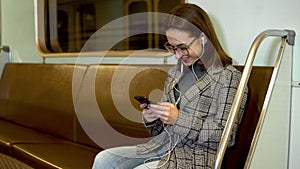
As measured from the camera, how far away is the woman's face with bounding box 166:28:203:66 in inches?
63.7

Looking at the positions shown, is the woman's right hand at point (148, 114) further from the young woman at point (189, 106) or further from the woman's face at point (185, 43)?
the woman's face at point (185, 43)

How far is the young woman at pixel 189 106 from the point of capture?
1.54 m

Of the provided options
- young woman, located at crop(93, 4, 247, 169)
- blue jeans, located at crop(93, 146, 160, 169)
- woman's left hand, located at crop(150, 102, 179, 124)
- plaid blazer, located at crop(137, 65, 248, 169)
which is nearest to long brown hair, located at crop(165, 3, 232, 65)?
young woman, located at crop(93, 4, 247, 169)

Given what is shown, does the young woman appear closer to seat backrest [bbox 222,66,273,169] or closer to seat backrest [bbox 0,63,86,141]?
seat backrest [bbox 222,66,273,169]

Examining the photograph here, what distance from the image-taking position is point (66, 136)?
2824 millimetres

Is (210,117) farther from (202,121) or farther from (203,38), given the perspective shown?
(203,38)

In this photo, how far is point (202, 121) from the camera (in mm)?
1546

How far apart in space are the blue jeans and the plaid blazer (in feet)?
0.38

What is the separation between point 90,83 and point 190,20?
126cm

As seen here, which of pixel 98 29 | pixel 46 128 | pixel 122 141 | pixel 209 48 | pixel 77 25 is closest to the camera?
pixel 209 48

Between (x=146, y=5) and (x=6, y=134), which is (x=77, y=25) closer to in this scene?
(x=146, y=5)

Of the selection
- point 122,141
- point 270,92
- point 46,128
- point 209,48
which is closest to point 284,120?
point 270,92

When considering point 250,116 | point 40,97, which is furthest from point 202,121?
point 40,97

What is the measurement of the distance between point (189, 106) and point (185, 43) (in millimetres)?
273
